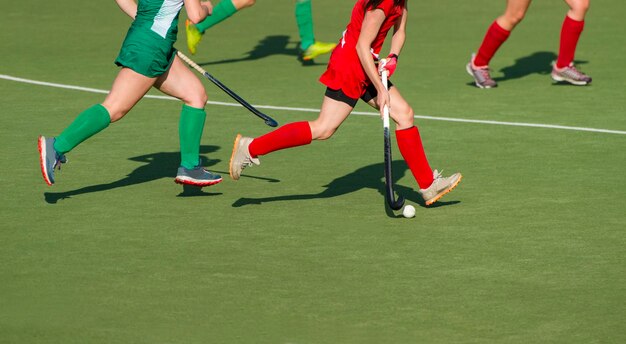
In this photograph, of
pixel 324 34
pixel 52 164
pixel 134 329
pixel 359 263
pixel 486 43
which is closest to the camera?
pixel 134 329

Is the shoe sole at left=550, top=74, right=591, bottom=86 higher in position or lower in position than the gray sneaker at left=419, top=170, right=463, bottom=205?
lower

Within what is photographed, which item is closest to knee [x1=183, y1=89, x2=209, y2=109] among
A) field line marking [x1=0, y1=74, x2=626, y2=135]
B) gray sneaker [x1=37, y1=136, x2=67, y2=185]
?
gray sneaker [x1=37, y1=136, x2=67, y2=185]

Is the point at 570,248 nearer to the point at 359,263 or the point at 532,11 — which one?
A: the point at 359,263

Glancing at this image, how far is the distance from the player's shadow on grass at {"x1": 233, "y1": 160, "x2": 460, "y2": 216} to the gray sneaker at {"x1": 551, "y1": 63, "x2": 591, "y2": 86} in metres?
3.23

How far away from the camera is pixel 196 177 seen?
830 centimetres

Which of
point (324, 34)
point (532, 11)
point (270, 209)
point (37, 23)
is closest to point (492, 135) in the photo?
point (270, 209)

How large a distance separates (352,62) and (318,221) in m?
0.95

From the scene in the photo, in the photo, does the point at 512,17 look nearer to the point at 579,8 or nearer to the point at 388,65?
the point at 579,8

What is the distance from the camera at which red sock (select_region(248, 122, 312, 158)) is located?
800 centimetres

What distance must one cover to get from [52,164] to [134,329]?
2.40 meters

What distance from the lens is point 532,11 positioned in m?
16.0

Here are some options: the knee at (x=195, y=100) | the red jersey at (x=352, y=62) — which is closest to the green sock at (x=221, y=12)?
the knee at (x=195, y=100)

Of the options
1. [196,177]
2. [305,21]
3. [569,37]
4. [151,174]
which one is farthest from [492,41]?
[196,177]

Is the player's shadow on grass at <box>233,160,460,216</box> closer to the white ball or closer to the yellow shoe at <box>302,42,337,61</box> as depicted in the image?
the white ball
